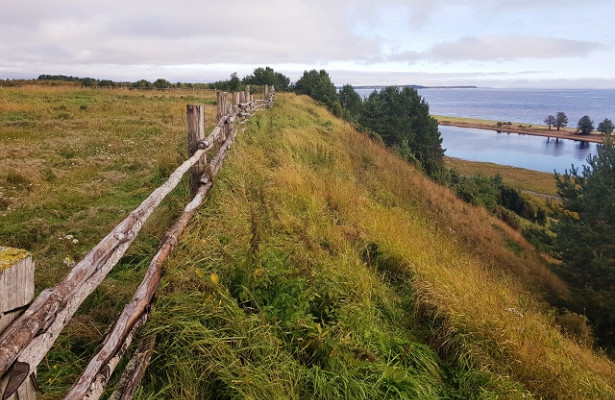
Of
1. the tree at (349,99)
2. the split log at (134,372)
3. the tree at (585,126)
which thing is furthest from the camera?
the tree at (585,126)

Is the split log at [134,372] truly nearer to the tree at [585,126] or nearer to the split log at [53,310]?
the split log at [53,310]

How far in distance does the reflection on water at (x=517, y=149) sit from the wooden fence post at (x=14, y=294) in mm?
64977

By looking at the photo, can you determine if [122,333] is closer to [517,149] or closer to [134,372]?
[134,372]

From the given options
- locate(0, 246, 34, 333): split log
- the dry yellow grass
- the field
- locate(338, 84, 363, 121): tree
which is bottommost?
the field


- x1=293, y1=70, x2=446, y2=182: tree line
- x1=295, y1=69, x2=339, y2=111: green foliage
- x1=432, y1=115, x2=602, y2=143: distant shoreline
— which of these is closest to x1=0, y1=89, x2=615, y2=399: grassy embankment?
x1=295, y1=69, x2=339, y2=111: green foliage

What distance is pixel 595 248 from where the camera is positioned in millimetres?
14242

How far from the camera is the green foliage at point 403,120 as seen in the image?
36969 millimetres

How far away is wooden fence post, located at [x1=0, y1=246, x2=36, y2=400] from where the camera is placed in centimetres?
131

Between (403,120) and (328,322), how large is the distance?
36217 millimetres

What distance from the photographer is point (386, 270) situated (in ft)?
17.2

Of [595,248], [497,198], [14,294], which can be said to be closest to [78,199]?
[14,294]

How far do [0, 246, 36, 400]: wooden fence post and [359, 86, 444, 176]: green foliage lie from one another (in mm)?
35544

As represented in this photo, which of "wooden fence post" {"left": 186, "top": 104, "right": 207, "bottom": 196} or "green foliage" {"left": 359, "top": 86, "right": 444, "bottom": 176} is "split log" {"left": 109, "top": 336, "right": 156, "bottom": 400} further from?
"green foliage" {"left": 359, "top": 86, "right": 444, "bottom": 176}

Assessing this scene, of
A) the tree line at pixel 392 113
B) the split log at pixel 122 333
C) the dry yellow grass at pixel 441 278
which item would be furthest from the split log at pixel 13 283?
the tree line at pixel 392 113
